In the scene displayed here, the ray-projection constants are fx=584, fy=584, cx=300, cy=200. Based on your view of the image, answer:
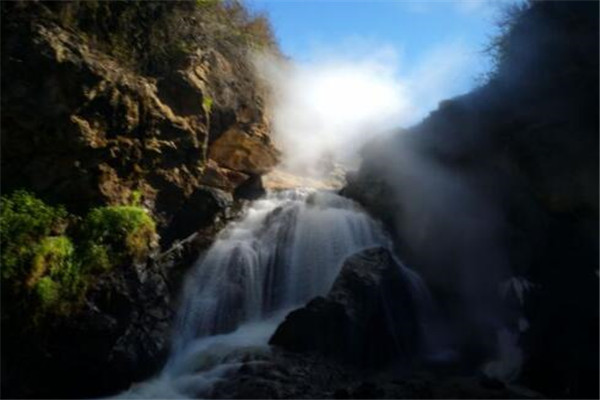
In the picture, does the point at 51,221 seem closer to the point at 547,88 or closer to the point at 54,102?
the point at 54,102

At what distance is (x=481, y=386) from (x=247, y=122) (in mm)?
11265

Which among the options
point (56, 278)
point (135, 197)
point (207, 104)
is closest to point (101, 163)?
point (135, 197)

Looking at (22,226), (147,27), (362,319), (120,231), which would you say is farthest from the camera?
(147,27)

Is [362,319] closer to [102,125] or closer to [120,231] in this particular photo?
[120,231]

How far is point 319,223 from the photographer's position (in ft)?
54.2

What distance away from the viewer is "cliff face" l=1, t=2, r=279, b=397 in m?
10.3

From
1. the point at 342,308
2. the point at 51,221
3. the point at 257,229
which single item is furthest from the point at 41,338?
the point at 257,229

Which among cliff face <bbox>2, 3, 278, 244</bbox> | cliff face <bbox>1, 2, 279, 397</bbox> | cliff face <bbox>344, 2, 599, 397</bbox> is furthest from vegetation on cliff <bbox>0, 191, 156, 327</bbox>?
cliff face <bbox>344, 2, 599, 397</bbox>

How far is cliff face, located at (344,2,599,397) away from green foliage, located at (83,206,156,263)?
25.0 ft

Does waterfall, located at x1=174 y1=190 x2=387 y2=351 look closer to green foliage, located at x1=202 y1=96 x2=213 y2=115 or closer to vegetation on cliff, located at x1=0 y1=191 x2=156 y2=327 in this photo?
vegetation on cliff, located at x1=0 y1=191 x2=156 y2=327

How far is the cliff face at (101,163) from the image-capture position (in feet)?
33.7

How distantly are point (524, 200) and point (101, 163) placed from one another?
9007 mm

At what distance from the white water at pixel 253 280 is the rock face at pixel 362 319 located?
0.90 meters

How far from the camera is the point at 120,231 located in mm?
11789
